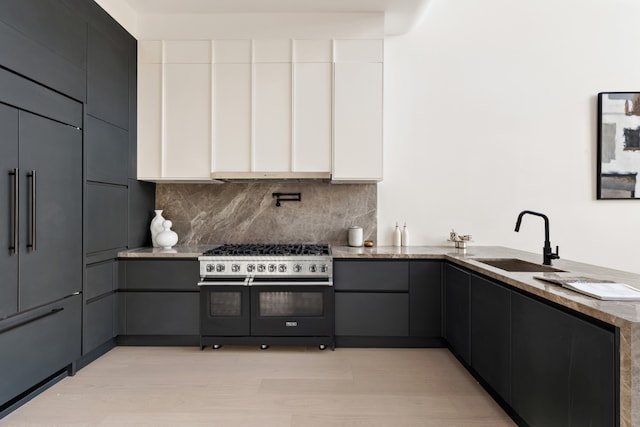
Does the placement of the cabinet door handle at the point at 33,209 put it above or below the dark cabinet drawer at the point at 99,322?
above

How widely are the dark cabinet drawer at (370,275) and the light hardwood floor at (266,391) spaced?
0.55 m

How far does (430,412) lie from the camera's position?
205 centimetres

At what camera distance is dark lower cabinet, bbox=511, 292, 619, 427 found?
4.05 ft

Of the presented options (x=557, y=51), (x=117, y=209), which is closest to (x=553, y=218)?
(x=557, y=51)

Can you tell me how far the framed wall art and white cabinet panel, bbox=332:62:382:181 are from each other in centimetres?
228

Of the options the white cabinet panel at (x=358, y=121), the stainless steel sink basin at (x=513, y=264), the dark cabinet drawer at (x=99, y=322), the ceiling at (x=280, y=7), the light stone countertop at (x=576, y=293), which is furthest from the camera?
A: the white cabinet panel at (x=358, y=121)

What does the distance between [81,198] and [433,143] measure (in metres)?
3.16

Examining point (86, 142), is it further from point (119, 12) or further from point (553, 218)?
point (553, 218)

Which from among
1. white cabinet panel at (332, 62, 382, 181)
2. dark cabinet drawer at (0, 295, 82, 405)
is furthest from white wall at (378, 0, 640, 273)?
dark cabinet drawer at (0, 295, 82, 405)

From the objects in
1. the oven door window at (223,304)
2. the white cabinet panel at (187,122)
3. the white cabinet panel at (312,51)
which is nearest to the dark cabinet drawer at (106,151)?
the white cabinet panel at (187,122)

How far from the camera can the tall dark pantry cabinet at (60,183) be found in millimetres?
1954

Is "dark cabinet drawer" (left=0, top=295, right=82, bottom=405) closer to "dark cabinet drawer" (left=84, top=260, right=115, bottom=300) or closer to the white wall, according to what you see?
"dark cabinet drawer" (left=84, top=260, right=115, bottom=300)

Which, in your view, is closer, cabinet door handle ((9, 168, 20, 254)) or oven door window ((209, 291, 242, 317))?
cabinet door handle ((9, 168, 20, 254))

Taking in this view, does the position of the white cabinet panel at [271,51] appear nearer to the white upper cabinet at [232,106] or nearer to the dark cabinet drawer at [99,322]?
the white upper cabinet at [232,106]
